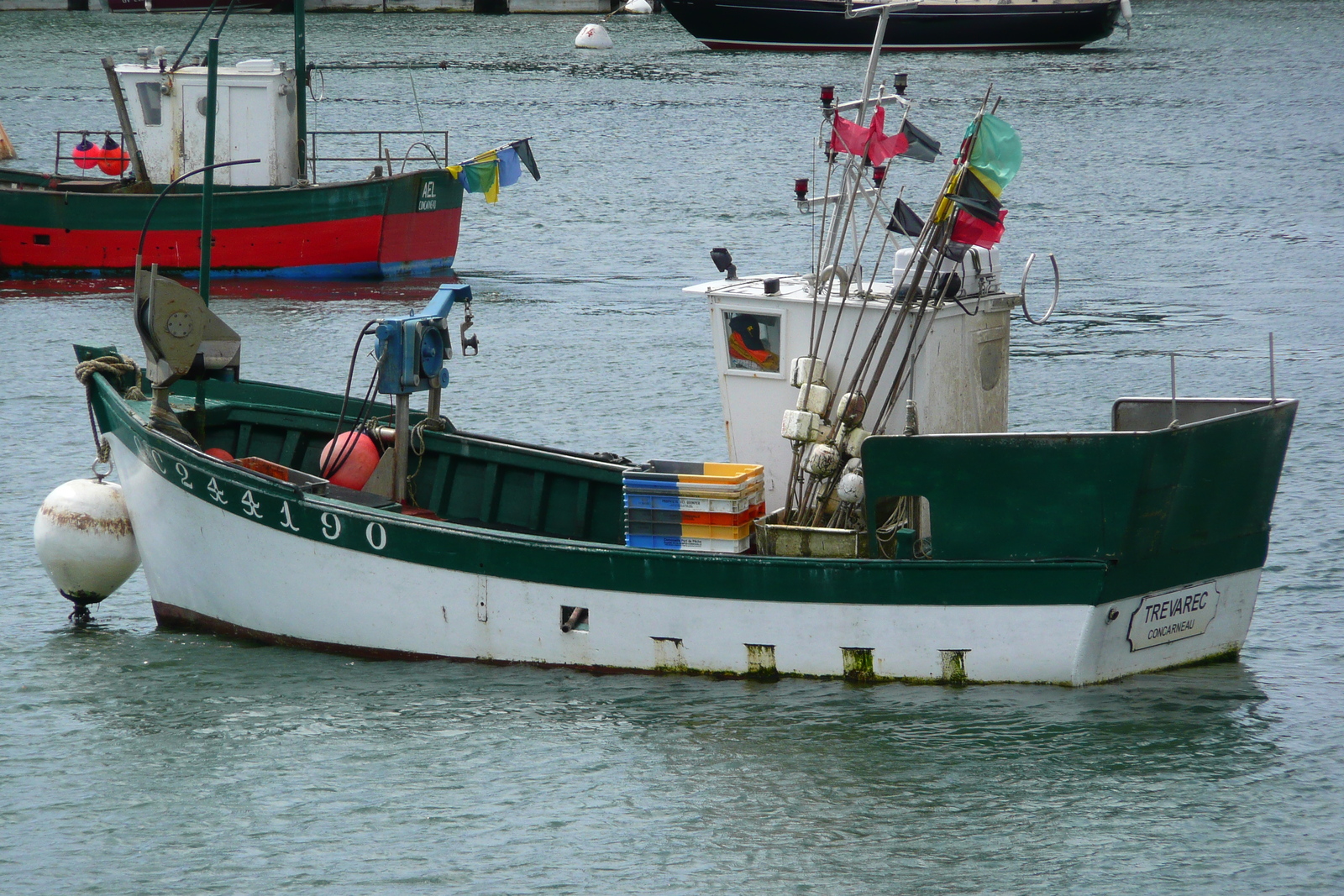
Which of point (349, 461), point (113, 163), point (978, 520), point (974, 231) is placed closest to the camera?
point (978, 520)

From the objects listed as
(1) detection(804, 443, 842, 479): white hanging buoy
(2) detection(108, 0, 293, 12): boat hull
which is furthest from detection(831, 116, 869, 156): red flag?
(2) detection(108, 0, 293, 12): boat hull

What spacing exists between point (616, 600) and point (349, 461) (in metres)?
2.47

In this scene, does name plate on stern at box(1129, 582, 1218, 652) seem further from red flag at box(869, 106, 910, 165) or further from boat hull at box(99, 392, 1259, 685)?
red flag at box(869, 106, 910, 165)

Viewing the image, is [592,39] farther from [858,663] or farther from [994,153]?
[858,663]

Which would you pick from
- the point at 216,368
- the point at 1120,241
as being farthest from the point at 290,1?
the point at 216,368

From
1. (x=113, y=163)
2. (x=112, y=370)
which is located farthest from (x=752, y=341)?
(x=113, y=163)

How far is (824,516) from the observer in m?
10.1

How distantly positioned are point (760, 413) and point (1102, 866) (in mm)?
3584

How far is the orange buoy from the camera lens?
11.3 m

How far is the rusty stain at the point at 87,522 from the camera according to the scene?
11.5 metres

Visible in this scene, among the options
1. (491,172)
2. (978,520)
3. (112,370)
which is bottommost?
(978,520)

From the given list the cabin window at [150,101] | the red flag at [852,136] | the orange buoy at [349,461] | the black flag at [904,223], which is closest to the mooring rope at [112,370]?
the orange buoy at [349,461]

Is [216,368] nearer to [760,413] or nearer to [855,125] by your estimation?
[760,413]

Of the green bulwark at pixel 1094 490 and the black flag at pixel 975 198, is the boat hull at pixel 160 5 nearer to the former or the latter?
the black flag at pixel 975 198
